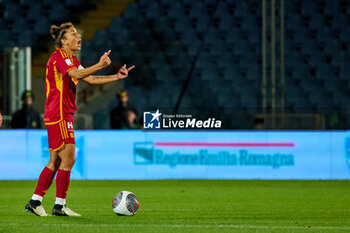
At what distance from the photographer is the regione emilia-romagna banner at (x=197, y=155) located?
1437cm

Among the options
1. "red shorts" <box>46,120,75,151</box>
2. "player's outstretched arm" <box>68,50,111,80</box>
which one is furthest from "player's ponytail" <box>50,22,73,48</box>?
"red shorts" <box>46,120,75,151</box>

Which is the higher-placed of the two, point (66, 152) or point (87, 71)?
point (87, 71)

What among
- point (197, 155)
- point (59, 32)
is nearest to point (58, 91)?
point (59, 32)

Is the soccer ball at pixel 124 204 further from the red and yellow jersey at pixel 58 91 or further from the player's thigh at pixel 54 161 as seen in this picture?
the red and yellow jersey at pixel 58 91

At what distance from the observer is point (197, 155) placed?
1445 cm

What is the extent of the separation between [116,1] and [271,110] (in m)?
8.17

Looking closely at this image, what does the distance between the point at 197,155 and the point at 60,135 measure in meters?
7.31

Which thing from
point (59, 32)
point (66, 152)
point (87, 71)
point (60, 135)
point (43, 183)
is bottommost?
point (43, 183)

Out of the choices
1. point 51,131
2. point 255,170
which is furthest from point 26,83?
point 51,131

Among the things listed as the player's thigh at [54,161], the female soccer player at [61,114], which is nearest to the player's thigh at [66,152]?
the female soccer player at [61,114]

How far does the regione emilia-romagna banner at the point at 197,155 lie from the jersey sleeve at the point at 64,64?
7.25m

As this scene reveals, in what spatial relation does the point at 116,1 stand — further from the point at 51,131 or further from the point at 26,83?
the point at 51,131

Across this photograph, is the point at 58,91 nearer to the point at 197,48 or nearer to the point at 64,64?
the point at 64,64

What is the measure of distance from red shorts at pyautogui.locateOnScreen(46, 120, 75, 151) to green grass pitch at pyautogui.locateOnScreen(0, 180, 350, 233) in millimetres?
702
